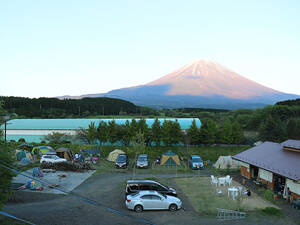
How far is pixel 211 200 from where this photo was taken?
13.0m

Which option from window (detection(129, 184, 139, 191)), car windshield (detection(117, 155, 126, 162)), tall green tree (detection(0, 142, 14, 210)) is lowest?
car windshield (detection(117, 155, 126, 162))

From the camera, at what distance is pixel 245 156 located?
61.5ft

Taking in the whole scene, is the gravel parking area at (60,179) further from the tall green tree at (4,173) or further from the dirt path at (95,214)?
the tall green tree at (4,173)

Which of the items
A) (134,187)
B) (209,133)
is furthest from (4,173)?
(209,133)

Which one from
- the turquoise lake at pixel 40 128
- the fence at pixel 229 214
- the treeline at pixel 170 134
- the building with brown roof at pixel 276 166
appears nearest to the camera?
the fence at pixel 229 214

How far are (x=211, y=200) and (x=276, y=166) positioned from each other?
4883 mm

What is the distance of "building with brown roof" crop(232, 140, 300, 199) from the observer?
13.0 m

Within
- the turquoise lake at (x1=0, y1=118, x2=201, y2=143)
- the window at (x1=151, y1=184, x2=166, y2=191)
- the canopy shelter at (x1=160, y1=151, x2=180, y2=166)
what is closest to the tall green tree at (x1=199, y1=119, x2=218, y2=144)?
the turquoise lake at (x1=0, y1=118, x2=201, y2=143)

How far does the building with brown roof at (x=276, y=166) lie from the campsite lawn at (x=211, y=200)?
5.39ft

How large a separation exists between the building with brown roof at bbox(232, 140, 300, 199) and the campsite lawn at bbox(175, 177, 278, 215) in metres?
1.64

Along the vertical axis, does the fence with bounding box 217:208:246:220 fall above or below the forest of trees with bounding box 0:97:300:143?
below

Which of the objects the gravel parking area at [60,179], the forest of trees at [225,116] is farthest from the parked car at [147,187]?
the forest of trees at [225,116]

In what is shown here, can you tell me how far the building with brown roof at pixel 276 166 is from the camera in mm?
13047

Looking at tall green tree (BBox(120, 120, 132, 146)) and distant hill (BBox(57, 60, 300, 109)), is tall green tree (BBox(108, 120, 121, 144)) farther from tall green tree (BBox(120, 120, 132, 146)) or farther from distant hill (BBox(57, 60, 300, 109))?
distant hill (BBox(57, 60, 300, 109))
